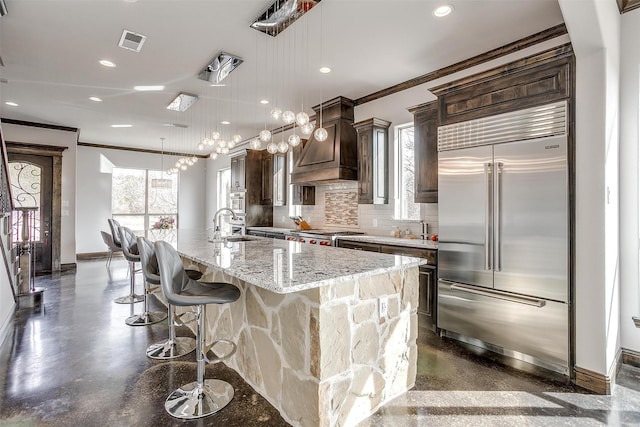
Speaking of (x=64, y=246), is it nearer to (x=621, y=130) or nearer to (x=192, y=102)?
(x=192, y=102)

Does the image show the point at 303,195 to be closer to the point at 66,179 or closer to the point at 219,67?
the point at 219,67

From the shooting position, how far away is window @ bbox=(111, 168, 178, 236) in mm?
8930

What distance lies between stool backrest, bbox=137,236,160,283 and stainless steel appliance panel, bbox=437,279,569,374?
2.66 m

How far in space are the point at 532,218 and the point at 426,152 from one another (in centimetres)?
148

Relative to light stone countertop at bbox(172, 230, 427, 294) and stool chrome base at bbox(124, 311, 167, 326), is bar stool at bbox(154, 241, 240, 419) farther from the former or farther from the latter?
stool chrome base at bbox(124, 311, 167, 326)

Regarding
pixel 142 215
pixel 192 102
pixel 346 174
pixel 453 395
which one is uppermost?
pixel 192 102

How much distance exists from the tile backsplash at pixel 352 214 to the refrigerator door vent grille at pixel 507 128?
1.01m

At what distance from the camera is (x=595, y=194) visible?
8.17ft

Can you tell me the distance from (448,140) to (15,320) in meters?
5.13

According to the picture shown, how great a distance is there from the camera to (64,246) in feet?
22.8

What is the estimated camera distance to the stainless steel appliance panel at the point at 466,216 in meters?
3.06

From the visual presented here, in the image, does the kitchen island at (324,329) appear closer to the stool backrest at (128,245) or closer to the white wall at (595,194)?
the white wall at (595,194)

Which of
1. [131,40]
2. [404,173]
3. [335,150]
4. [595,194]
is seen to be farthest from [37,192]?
[595,194]

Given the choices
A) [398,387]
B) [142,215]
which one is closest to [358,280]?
[398,387]
